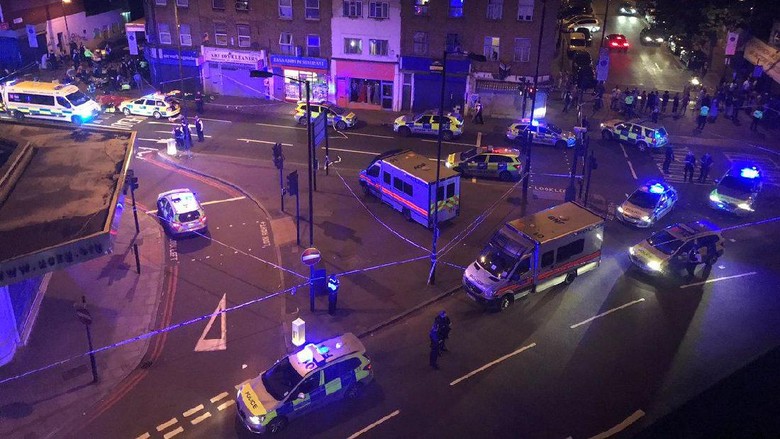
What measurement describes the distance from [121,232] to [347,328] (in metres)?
11.3

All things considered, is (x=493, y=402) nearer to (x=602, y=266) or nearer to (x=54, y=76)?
(x=602, y=266)

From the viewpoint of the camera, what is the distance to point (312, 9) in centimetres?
4188

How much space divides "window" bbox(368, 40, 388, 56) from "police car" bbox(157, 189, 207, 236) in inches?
801

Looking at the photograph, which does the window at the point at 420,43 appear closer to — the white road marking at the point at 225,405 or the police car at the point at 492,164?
the police car at the point at 492,164

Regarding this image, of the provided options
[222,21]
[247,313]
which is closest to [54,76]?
[222,21]

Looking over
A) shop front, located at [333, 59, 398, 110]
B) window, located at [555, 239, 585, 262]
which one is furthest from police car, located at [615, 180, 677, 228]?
shop front, located at [333, 59, 398, 110]

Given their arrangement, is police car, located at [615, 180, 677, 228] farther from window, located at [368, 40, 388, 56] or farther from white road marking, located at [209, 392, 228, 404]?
window, located at [368, 40, 388, 56]

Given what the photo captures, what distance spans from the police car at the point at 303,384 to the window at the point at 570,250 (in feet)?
26.5

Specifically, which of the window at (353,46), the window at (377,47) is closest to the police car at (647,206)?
the window at (377,47)

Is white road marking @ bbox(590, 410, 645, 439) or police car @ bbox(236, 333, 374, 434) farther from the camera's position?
white road marking @ bbox(590, 410, 645, 439)

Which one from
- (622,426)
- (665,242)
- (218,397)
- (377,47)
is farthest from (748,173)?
(218,397)

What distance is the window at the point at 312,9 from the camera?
41.7 m

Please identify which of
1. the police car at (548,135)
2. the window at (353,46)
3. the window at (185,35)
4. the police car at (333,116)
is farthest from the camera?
the window at (185,35)

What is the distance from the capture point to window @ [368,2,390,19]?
40500 mm
